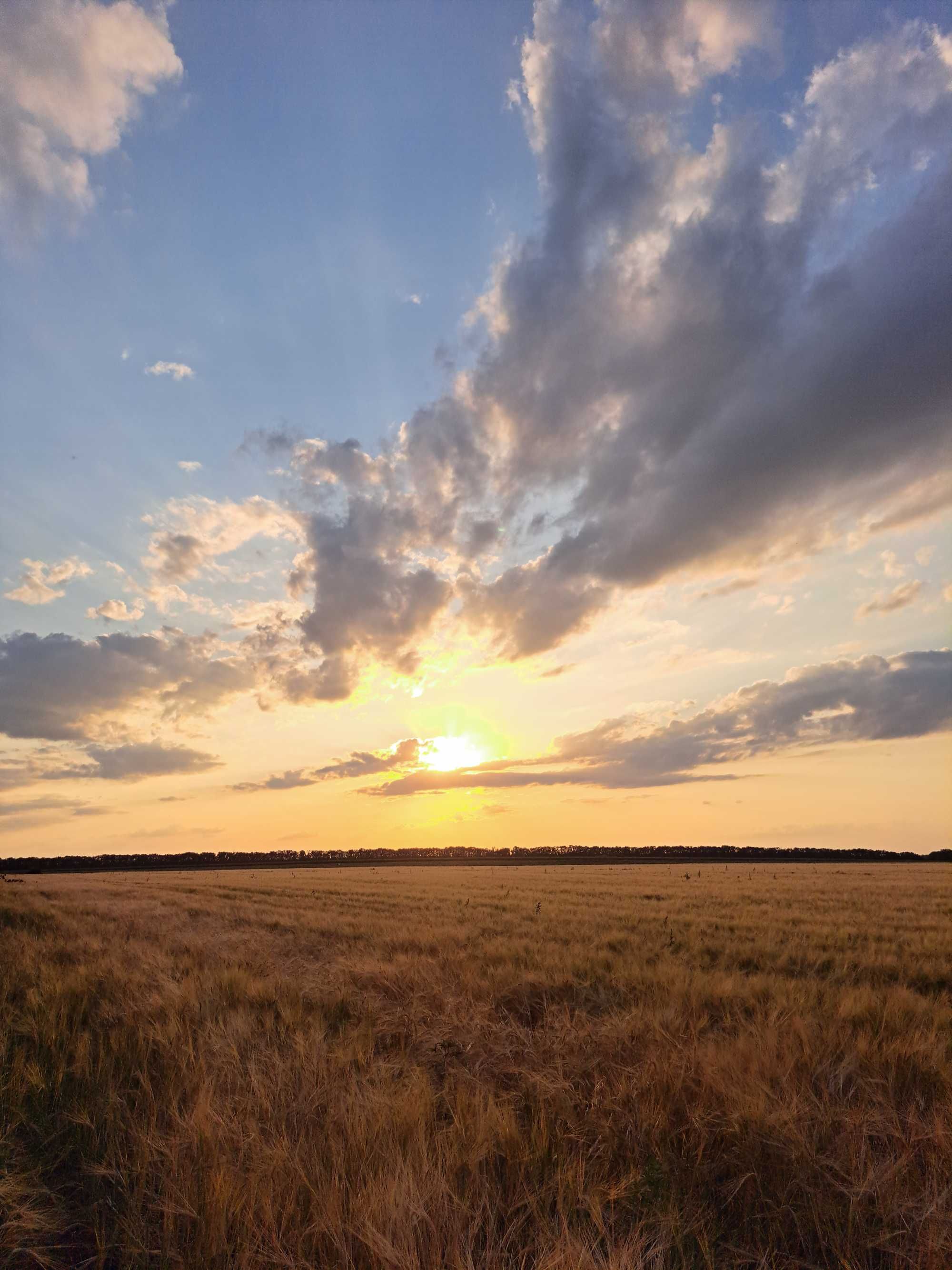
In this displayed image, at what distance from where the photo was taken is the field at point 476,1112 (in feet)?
8.57

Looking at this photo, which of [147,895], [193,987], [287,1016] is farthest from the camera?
[147,895]

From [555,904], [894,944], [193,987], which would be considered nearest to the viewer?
[193,987]

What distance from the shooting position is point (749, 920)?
1298 cm

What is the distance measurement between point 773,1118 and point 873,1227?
0.66 metres

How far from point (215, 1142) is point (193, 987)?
3.86 meters

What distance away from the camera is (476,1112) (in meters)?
3.60

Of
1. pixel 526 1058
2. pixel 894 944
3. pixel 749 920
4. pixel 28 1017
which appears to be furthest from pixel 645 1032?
pixel 749 920

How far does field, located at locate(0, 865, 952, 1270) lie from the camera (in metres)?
2.61

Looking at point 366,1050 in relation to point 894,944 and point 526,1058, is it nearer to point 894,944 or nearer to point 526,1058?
point 526,1058

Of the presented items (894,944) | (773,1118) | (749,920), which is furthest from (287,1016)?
(749,920)

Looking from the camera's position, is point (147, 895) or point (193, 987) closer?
point (193, 987)

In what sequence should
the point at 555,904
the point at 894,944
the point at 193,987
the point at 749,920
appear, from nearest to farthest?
the point at 193,987
the point at 894,944
the point at 749,920
the point at 555,904

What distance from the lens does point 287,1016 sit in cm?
560

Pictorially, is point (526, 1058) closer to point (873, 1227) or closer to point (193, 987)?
point (873, 1227)
